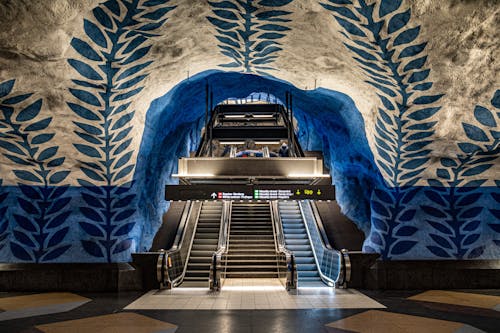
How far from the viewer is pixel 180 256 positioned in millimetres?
9438

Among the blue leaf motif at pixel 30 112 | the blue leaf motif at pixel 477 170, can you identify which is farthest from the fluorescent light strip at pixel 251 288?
the blue leaf motif at pixel 30 112

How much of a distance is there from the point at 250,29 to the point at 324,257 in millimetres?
6042

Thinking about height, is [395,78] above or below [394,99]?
above

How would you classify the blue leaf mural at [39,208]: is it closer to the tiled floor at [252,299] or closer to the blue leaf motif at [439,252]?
the tiled floor at [252,299]

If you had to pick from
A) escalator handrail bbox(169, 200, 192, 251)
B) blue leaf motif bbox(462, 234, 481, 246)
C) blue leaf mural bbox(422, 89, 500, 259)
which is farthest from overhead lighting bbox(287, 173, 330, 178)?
blue leaf motif bbox(462, 234, 481, 246)

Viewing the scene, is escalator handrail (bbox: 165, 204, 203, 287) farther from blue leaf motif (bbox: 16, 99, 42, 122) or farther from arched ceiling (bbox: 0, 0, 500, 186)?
blue leaf motif (bbox: 16, 99, 42, 122)

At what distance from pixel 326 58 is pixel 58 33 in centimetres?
466

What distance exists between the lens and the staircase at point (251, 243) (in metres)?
9.88

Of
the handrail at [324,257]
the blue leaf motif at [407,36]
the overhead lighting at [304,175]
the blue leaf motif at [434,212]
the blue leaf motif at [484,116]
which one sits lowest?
the handrail at [324,257]

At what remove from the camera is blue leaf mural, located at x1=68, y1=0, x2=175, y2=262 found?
548cm

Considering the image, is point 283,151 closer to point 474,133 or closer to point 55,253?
point 474,133

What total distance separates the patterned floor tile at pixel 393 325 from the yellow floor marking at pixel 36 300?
496 centimetres

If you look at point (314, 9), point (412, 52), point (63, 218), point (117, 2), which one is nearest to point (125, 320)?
point (63, 218)

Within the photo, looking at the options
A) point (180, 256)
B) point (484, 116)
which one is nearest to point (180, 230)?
point (180, 256)
